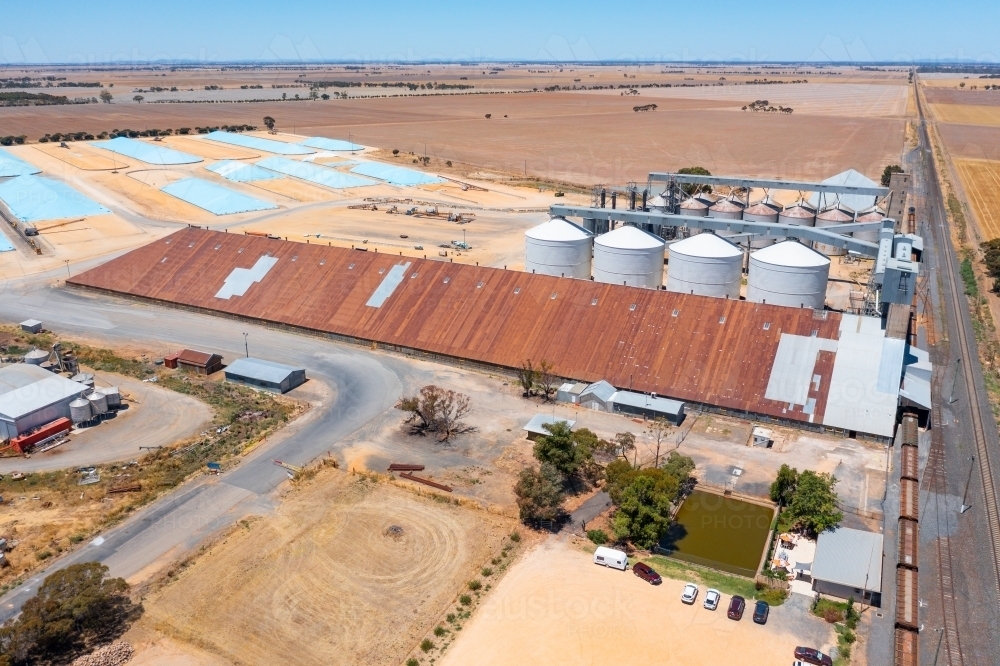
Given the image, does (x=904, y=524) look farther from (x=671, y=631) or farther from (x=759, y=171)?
(x=759, y=171)

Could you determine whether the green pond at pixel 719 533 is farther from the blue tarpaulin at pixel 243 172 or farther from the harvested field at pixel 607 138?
the blue tarpaulin at pixel 243 172

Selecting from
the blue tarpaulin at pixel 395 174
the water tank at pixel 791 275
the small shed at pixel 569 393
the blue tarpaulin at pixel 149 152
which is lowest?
the small shed at pixel 569 393

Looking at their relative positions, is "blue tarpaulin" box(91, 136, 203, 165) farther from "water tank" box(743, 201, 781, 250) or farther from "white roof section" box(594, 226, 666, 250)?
"water tank" box(743, 201, 781, 250)

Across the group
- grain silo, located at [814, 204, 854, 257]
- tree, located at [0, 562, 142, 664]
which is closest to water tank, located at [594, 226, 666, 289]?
grain silo, located at [814, 204, 854, 257]

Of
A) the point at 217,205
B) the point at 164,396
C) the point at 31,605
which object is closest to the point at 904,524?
the point at 31,605

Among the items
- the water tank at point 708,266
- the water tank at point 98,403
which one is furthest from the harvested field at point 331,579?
the water tank at point 708,266

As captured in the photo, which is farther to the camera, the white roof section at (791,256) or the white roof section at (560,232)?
the white roof section at (560,232)

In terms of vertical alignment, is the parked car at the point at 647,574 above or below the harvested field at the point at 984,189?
below
